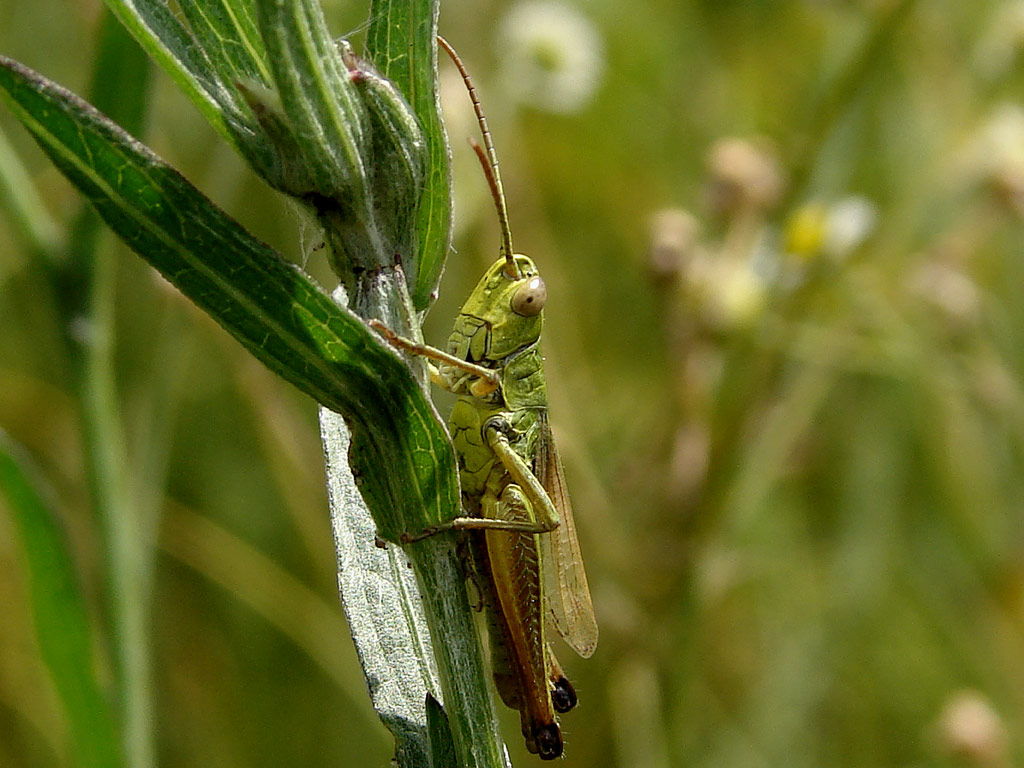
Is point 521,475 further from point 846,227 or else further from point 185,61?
point 846,227

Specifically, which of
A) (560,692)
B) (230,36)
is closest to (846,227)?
(560,692)

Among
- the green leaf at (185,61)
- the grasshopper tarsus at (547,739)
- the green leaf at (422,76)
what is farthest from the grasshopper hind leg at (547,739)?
the green leaf at (185,61)

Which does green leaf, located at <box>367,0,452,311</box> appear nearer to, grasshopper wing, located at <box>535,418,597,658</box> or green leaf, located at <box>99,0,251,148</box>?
green leaf, located at <box>99,0,251,148</box>

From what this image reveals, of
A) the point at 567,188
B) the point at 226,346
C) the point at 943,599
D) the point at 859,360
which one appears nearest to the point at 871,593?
the point at 943,599

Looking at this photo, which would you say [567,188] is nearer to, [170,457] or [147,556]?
[170,457]

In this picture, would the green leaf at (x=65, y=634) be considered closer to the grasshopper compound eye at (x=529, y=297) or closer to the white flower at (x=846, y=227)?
the grasshopper compound eye at (x=529, y=297)
